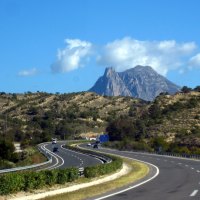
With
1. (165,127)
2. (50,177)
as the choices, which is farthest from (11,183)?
(165,127)

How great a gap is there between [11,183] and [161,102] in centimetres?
13509

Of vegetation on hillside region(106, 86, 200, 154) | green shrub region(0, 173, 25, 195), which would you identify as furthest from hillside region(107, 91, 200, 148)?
green shrub region(0, 173, 25, 195)

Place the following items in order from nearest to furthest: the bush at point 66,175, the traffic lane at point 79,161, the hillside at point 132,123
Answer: the bush at point 66,175
the traffic lane at point 79,161
the hillside at point 132,123

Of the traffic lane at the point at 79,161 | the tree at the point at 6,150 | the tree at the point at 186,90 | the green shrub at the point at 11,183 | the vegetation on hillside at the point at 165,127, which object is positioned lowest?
the green shrub at the point at 11,183

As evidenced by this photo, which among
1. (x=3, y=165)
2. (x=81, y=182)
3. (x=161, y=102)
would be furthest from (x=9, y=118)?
(x=81, y=182)

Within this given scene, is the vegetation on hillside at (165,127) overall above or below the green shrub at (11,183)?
above

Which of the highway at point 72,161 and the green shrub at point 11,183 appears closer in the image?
the green shrub at point 11,183

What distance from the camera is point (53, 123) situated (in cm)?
18250

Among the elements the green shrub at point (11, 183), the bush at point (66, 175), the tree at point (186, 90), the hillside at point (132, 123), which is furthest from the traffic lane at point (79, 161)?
the tree at point (186, 90)

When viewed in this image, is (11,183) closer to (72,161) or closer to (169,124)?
(72,161)

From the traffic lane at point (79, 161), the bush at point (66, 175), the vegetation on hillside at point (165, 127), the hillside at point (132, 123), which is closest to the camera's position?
the bush at point (66, 175)

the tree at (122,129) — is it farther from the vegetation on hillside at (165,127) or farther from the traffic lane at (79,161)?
the traffic lane at (79,161)

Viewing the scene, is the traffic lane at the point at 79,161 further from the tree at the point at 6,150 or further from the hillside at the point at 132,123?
the hillside at the point at 132,123

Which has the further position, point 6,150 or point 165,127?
point 165,127
